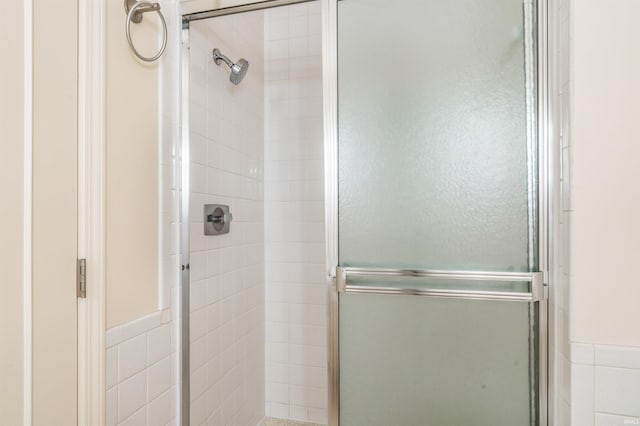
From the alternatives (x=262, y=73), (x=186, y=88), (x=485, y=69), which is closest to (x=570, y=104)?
(x=485, y=69)

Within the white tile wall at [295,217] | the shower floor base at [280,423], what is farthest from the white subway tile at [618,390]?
the shower floor base at [280,423]

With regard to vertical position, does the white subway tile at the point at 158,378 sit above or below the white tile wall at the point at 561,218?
below

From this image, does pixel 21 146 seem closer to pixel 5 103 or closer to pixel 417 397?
pixel 5 103

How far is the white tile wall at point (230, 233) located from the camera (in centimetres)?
142

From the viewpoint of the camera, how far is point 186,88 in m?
1.30

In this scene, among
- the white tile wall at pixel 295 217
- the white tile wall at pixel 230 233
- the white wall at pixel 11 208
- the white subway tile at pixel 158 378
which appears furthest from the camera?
the white tile wall at pixel 295 217

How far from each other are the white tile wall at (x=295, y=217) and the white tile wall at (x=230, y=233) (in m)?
0.07

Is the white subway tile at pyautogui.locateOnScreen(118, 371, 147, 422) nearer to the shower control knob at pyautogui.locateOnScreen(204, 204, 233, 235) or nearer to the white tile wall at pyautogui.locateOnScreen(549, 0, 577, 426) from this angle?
the shower control knob at pyautogui.locateOnScreen(204, 204, 233, 235)

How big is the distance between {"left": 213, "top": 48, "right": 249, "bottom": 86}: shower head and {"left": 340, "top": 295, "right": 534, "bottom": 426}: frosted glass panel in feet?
3.75

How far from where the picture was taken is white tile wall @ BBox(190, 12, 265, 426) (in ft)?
4.67

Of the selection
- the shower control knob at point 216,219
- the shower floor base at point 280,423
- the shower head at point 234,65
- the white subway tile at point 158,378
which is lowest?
the shower floor base at point 280,423

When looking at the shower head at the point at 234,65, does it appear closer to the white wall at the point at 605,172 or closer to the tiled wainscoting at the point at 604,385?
the white wall at the point at 605,172

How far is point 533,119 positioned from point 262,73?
155cm

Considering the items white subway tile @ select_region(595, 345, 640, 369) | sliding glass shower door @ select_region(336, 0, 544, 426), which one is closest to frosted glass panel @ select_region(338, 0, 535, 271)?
sliding glass shower door @ select_region(336, 0, 544, 426)
